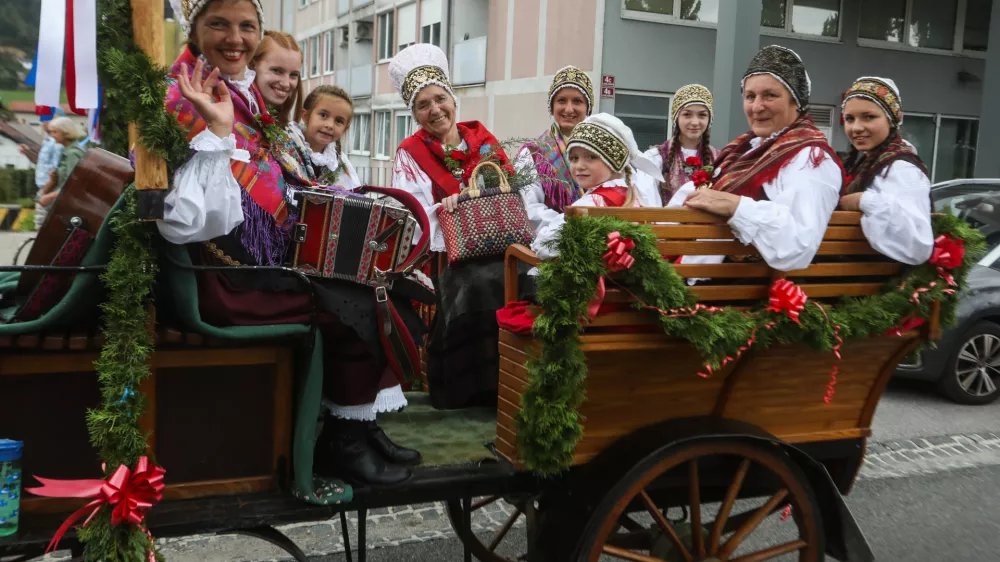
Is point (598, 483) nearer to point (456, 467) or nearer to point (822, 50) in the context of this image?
point (456, 467)

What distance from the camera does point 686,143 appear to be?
5766 millimetres

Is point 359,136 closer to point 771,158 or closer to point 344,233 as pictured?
point 771,158

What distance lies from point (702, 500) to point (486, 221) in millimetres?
1279

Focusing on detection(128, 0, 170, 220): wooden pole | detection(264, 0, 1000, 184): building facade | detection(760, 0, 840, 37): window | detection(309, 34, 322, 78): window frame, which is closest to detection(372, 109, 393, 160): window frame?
detection(264, 0, 1000, 184): building facade

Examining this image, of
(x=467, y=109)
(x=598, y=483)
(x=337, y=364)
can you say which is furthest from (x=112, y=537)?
(x=467, y=109)

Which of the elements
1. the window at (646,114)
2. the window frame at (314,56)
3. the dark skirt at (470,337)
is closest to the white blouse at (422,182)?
the dark skirt at (470,337)

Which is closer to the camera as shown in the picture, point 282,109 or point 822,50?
point 282,109

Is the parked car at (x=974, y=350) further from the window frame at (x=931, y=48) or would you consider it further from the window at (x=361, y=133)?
the window at (x=361, y=133)

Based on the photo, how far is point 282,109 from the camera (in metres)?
3.21

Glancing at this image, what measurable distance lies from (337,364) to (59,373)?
29.1 inches

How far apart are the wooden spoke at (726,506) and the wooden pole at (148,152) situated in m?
1.86

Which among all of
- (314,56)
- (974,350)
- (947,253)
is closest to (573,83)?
(947,253)

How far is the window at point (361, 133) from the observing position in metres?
25.7

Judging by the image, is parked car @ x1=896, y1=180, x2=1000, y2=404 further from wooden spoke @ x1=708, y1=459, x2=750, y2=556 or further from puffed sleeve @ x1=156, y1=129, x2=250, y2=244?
puffed sleeve @ x1=156, y1=129, x2=250, y2=244
